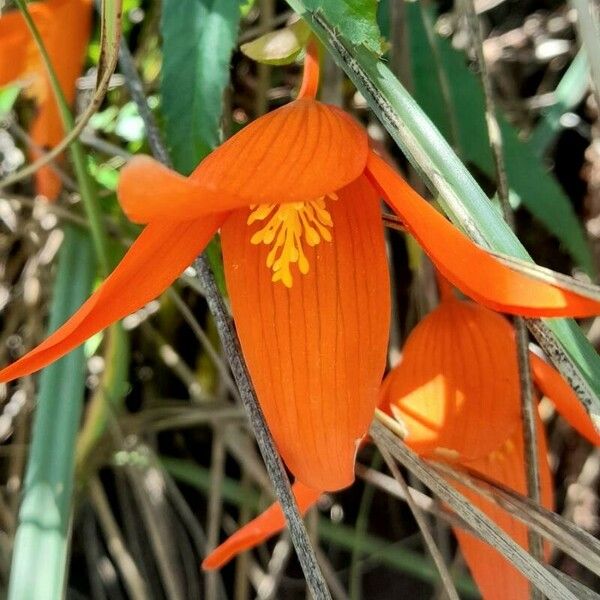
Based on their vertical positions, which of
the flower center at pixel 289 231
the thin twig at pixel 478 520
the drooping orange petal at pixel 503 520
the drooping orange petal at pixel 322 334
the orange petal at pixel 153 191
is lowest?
the drooping orange petal at pixel 503 520

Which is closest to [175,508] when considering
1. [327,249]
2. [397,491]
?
[397,491]

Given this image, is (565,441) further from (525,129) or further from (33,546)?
(33,546)

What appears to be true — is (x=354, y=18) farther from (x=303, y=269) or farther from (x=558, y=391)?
(x=558, y=391)

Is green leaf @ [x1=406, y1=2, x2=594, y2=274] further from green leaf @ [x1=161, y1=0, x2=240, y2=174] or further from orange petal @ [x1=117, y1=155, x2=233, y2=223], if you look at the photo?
orange petal @ [x1=117, y1=155, x2=233, y2=223]

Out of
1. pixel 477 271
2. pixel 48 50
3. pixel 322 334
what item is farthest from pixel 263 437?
pixel 48 50

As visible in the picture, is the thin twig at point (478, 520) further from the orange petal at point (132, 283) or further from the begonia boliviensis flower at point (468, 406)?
the orange petal at point (132, 283)

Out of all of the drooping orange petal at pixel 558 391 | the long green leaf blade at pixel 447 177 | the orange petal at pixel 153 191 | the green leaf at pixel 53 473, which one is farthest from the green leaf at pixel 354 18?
the green leaf at pixel 53 473

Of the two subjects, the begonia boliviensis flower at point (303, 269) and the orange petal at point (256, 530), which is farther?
the orange petal at point (256, 530)
